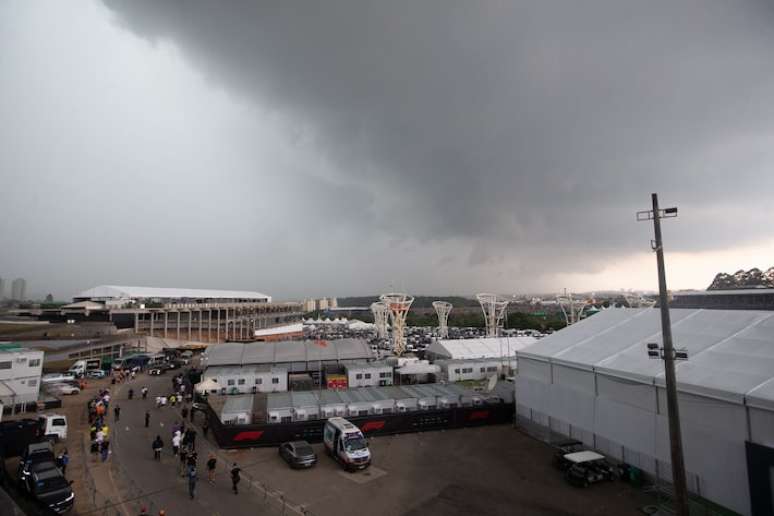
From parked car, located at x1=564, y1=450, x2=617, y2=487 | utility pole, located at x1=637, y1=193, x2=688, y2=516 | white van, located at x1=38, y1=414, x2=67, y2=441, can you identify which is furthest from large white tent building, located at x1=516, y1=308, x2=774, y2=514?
white van, located at x1=38, y1=414, x2=67, y2=441

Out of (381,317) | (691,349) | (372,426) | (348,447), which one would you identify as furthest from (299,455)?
(381,317)

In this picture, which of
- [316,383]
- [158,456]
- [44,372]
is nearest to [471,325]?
[316,383]

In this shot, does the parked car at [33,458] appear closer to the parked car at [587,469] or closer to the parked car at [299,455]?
the parked car at [299,455]

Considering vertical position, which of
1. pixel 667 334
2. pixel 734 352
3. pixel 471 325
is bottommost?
pixel 471 325

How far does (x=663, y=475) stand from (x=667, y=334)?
8762 millimetres

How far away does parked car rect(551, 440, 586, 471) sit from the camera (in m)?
16.4

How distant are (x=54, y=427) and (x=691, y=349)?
29757 millimetres

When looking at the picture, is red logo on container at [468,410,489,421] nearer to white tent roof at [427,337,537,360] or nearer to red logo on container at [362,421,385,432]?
red logo on container at [362,421,385,432]

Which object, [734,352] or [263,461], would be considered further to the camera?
[263,461]

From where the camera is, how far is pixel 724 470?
12680 millimetres

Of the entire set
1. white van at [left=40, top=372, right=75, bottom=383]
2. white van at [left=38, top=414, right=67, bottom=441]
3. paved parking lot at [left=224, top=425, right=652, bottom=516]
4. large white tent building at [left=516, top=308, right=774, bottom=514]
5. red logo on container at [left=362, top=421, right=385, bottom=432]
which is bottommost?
paved parking lot at [left=224, top=425, right=652, bottom=516]

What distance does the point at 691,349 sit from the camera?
643 inches

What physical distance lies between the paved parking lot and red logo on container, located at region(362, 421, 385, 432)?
888 millimetres

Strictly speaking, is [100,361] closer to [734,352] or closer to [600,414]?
[600,414]
